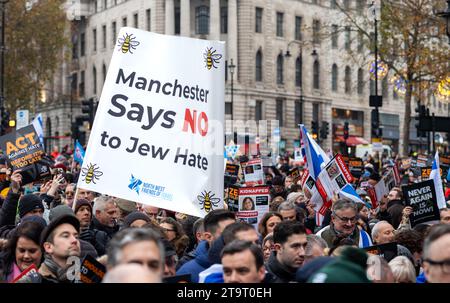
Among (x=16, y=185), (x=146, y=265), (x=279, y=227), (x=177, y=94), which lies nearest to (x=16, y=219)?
(x=16, y=185)

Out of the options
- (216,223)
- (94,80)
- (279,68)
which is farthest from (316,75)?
(216,223)

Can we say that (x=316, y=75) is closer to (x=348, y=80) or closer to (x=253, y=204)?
(x=348, y=80)

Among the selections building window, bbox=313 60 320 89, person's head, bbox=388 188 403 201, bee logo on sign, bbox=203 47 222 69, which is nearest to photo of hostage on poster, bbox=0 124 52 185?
person's head, bbox=388 188 403 201

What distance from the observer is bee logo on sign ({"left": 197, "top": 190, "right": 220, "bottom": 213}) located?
26.8 ft

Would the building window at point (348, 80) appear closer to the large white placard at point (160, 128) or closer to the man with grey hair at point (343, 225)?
the man with grey hair at point (343, 225)

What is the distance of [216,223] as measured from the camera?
731cm

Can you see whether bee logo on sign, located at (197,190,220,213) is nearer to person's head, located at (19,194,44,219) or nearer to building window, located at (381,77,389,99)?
person's head, located at (19,194,44,219)

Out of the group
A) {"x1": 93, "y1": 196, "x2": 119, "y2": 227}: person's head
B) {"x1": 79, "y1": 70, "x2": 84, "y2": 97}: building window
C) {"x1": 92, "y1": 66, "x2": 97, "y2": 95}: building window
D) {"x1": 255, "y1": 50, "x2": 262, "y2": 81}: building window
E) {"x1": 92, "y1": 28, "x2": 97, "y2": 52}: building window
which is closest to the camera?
{"x1": 93, "y1": 196, "x2": 119, "y2": 227}: person's head

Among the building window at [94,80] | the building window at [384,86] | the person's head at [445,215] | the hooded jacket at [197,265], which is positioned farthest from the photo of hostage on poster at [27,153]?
the building window at [94,80]

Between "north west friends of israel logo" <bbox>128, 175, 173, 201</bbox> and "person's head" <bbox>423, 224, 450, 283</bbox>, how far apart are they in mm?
3463

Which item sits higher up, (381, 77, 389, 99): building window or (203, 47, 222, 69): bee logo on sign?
(381, 77, 389, 99): building window

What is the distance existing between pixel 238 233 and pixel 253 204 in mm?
4014

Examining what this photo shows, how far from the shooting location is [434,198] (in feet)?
34.0
